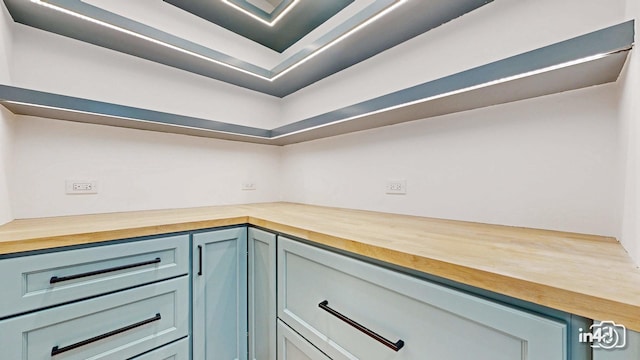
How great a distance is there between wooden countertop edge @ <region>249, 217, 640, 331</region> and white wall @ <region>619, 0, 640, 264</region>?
0.29 m

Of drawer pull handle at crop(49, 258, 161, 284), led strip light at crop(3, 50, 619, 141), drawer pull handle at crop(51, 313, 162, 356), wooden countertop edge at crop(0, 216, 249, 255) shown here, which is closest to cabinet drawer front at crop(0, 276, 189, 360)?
drawer pull handle at crop(51, 313, 162, 356)

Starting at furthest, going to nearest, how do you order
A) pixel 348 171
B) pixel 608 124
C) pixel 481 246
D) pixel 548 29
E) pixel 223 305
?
pixel 348 171 < pixel 223 305 < pixel 548 29 < pixel 608 124 < pixel 481 246

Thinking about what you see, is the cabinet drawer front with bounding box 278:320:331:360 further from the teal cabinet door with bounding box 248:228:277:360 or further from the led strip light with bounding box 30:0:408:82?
the led strip light with bounding box 30:0:408:82

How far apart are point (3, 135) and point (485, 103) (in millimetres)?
2199

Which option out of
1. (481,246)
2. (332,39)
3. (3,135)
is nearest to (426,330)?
(481,246)

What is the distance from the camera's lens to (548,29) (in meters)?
1.02

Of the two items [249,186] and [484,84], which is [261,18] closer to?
[249,186]

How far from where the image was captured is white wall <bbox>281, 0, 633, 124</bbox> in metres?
0.96

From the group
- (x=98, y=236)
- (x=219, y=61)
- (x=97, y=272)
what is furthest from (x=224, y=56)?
(x=97, y=272)

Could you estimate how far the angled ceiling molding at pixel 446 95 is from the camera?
2.41ft

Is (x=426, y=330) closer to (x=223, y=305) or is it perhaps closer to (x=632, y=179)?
(x=632, y=179)

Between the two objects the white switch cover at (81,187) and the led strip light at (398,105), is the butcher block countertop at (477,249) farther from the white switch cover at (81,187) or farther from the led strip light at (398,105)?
the led strip light at (398,105)

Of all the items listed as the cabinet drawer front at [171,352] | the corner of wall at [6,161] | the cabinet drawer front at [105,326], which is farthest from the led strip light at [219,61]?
the cabinet drawer front at [171,352]

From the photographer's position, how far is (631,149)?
2.24 ft
